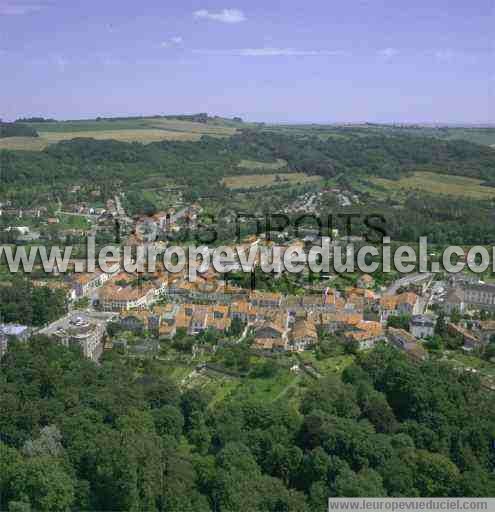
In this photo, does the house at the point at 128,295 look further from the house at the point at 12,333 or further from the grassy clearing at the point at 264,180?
the grassy clearing at the point at 264,180

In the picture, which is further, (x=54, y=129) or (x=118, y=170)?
(x=54, y=129)

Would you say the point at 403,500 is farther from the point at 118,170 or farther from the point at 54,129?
the point at 54,129

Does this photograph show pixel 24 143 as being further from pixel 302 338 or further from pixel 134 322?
pixel 302 338

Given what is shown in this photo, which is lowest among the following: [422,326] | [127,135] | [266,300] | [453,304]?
[422,326]

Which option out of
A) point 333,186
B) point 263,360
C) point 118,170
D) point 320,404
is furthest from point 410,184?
point 320,404

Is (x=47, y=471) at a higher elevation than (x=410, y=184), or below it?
below

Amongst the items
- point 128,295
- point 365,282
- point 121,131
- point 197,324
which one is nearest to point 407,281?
point 365,282

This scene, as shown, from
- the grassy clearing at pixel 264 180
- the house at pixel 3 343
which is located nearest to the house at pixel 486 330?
the house at pixel 3 343
